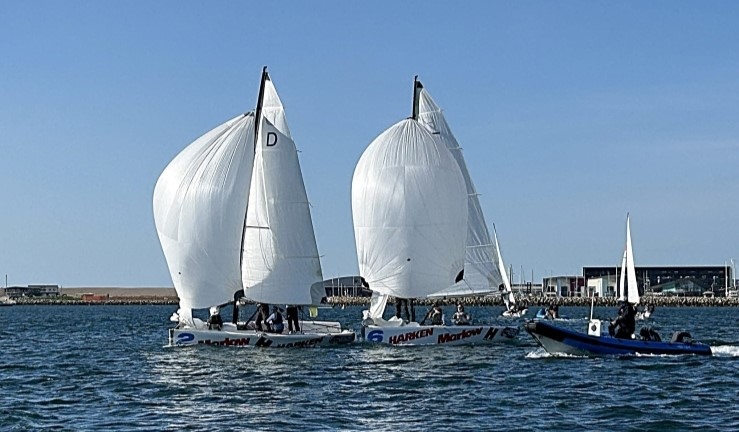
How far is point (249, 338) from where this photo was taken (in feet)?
141

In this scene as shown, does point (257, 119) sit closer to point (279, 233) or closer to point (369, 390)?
point (279, 233)

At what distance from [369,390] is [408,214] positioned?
16308mm

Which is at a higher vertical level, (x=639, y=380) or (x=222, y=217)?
(x=222, y=217)

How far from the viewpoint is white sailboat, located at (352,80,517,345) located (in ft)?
153

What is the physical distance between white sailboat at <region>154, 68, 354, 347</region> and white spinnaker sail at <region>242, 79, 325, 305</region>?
0.12 feet

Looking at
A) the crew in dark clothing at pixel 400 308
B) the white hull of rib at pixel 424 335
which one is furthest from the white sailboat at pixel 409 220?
the crew in dark clothing at pixel 400 308

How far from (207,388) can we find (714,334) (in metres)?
37.3

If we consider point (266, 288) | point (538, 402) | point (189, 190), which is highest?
point (189, 190)

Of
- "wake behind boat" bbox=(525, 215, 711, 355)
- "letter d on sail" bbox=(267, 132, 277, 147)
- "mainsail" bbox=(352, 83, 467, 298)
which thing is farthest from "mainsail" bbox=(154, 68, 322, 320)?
"wake behind boat" bbox=(525, 215, 711, 355)

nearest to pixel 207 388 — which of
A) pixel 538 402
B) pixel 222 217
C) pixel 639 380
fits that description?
pixel 538 402

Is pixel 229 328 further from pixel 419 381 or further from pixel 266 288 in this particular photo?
pixel 419 381

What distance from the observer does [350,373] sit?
116 feet

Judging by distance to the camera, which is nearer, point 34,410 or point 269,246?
point 34,410

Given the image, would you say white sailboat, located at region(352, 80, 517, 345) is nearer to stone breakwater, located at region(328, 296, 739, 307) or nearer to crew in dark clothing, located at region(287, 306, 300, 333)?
crew in dark clothing, located at region(287, 306, 300, 333)
